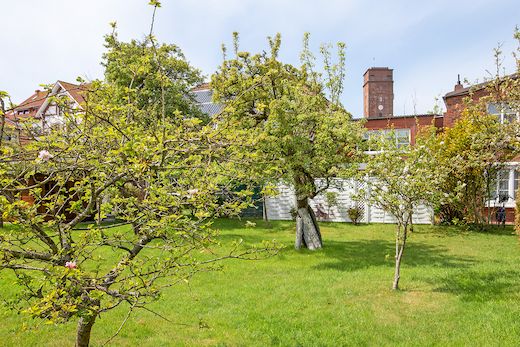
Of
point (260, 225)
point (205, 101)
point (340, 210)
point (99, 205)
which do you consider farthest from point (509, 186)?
point (205, 101)

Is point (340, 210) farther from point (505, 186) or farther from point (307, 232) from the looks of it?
point (505, 186)

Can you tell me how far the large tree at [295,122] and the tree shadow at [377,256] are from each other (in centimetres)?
116

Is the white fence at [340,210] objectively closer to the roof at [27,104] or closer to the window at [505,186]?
the window at [505,186]

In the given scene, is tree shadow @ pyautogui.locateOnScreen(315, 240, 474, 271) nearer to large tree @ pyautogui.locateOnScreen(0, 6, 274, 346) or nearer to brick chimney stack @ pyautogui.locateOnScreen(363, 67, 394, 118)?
large tree @ pyautogui.locateOnScreen(0, 6, 274, 346)

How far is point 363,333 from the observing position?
20.4ft

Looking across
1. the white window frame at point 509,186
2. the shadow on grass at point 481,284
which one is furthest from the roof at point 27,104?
the white window frame at point 509,186

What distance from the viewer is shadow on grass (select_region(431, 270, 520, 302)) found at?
802 cm

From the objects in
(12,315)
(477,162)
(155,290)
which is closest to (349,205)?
(477,162)

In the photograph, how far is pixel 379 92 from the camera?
115 feet

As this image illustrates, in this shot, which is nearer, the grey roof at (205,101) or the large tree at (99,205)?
the large tree at (99,205)

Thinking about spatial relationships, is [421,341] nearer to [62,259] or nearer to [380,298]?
[380,298]

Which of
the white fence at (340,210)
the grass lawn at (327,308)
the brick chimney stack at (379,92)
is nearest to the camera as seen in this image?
the grass lawn at (327,308)

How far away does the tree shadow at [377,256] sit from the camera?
439 inches

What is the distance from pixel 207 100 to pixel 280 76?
2374cm
